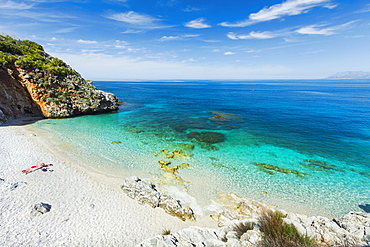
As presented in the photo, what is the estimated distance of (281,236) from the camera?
338 inches

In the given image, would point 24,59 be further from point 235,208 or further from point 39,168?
point 235,208

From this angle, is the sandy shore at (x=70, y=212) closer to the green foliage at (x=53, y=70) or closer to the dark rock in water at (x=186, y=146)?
the dark rock in water at (x=186, y=146)

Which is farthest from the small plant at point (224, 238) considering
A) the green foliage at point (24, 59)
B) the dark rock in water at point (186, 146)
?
the green foliage at point (24, 59)

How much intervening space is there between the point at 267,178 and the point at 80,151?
977 inches

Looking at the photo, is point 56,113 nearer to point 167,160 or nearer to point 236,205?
point 167,160

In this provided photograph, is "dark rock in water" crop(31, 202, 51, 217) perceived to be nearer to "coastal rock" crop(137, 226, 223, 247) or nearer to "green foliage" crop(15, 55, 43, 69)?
"coastal rock" crop(137, 226, 223, 247)

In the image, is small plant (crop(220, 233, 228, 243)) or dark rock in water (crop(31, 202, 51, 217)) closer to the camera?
small plant (crop(220, 233, 228, 243))

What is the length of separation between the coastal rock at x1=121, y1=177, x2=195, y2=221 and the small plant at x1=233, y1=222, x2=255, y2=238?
405 cm

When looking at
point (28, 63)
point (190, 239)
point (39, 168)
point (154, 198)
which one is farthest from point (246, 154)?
point (28, 63)

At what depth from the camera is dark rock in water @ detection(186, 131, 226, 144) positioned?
2978 centimetres

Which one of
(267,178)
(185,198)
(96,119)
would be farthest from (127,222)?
(96,119)

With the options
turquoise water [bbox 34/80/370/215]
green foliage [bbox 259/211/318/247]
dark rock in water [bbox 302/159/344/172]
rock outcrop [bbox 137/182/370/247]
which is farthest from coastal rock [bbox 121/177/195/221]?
dark rock in water [bbox 302/159/344/172]

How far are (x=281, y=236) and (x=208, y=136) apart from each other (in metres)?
23.2

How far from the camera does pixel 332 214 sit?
47.8 feet
